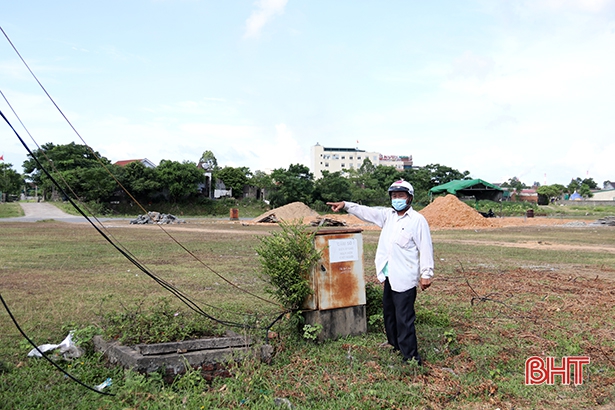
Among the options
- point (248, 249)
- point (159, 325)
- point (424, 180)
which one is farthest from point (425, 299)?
point (424, 180)

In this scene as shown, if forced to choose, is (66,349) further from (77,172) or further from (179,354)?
(77,172)

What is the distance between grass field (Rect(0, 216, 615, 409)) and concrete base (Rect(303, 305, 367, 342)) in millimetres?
154

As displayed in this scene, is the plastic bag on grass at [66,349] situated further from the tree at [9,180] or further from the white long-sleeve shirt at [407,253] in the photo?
the tree at [9,180]

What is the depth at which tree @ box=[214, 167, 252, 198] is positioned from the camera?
61.2m

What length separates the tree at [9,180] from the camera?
198 ft

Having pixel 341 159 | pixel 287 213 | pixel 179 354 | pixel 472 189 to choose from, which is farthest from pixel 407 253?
pixel 341 159

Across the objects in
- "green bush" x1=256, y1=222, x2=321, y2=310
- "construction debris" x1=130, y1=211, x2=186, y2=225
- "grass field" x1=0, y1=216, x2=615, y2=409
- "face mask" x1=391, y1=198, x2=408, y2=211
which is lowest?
"grass field" x1=0, y1=216, x2=615, y2=409

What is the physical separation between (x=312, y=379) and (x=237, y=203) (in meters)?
51.9

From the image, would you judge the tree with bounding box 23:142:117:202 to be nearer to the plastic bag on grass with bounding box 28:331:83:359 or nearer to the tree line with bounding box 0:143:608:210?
the tree line with bounding box 0:143:608:210

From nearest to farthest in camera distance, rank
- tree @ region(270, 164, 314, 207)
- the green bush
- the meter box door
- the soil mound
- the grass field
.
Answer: the grass field < the green bush < the meter box door < the soil mound < tree @ region(270, 164, 314, 207)

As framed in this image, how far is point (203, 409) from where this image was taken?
3.75m

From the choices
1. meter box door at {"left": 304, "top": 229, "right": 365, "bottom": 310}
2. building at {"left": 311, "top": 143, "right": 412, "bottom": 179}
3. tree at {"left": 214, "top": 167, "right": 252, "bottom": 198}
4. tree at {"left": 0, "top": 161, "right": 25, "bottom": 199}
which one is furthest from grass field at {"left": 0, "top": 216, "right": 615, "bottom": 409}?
building at {"left": 311, "top": 143, "right": 412, "bottom": 179}

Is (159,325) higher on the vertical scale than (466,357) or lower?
higher

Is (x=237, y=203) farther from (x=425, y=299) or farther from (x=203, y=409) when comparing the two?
(x=203, y=409)
